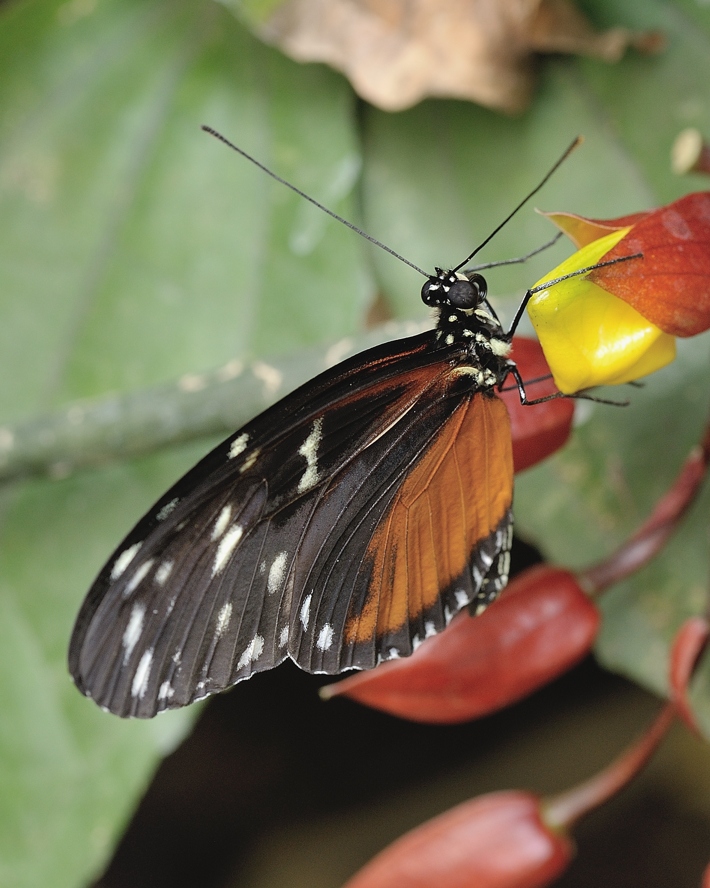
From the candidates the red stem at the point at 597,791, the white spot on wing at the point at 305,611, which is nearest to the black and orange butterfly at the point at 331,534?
the white spot on wing at the point at 305,611

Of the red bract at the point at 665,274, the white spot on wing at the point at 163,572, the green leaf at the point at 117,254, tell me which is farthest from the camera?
the green leaf at the point at 117,254

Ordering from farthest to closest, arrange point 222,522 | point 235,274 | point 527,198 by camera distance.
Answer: point 235,274, point 527,198, point 222,522

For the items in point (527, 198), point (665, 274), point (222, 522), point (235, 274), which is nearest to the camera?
point (665, 274)

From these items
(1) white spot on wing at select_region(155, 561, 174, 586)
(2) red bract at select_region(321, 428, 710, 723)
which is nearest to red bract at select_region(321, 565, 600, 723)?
(2) red bract at select_region(321, 428, 710, 723)

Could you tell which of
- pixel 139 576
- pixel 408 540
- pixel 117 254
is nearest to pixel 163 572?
pixel 139 576

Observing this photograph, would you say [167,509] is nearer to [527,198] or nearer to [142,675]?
Answer: [142,675]

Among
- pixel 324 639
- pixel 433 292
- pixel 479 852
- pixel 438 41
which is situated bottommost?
pixel 479 852

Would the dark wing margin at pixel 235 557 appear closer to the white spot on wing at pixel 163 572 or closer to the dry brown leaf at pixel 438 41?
the white spot on wing at pixel 163 572
